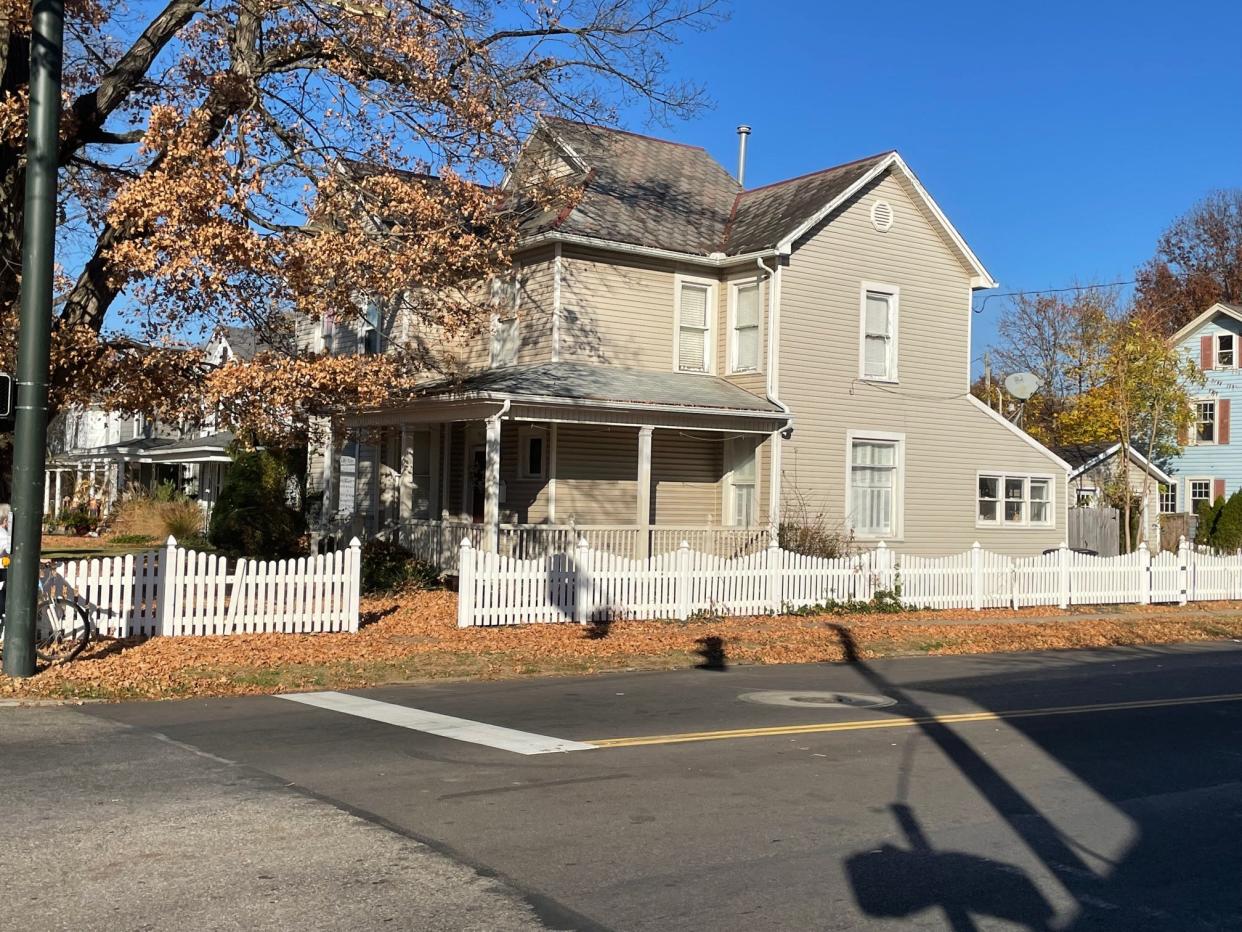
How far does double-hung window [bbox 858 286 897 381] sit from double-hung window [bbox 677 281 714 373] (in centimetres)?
327

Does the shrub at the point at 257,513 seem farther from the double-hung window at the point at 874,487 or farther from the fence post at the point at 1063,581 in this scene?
the fence post at the point at 1063,581

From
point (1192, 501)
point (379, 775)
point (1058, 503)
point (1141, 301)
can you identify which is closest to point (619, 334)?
point (1058, 503)

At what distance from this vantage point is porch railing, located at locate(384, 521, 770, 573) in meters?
21.8

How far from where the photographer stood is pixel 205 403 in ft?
53.9

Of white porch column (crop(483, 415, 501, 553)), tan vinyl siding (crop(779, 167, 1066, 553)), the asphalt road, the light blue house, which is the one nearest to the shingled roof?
tan vinyl siding (crop(779, 167, 1066, 553))

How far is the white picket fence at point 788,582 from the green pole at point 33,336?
5942 millimetres

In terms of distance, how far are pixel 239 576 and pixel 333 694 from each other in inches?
136

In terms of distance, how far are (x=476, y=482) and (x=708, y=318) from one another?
18.6 feet

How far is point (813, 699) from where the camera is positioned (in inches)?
517

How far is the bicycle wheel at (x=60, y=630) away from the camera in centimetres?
→ 1332

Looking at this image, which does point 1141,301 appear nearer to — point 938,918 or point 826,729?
point 826,729

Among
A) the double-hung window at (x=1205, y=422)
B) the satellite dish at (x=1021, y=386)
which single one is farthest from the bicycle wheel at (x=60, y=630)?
the double-hung window at (x=1205, y=422)

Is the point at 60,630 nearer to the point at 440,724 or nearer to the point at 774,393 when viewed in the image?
the point at 440,724

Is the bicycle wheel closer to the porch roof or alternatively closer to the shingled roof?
the porch roof
